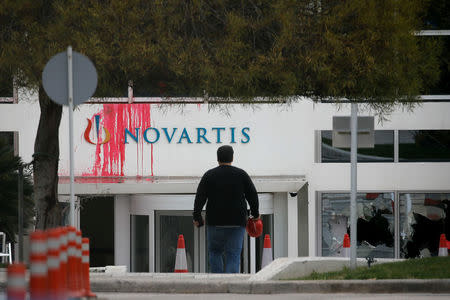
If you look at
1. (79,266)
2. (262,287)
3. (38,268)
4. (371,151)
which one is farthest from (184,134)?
(38,268)

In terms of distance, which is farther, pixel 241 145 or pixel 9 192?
pixel 241 145

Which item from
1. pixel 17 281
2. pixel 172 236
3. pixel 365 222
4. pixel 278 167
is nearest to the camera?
pixel 17 281

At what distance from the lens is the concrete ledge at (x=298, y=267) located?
12.2 meters

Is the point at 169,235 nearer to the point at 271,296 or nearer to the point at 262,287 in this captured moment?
the point at 262,287

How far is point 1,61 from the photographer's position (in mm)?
14086

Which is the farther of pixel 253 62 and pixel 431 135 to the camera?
pixel 431 135

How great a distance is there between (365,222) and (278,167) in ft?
7.64

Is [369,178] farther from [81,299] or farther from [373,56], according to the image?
[81,299]

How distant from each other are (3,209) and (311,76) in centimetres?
493

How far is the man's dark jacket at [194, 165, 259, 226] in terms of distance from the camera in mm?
12328

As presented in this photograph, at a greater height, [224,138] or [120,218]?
[224,138]

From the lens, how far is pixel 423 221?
85.8ft

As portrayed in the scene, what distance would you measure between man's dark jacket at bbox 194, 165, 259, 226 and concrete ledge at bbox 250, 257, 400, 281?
0.63 meters

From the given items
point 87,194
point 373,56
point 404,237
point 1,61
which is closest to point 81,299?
point 1,61
